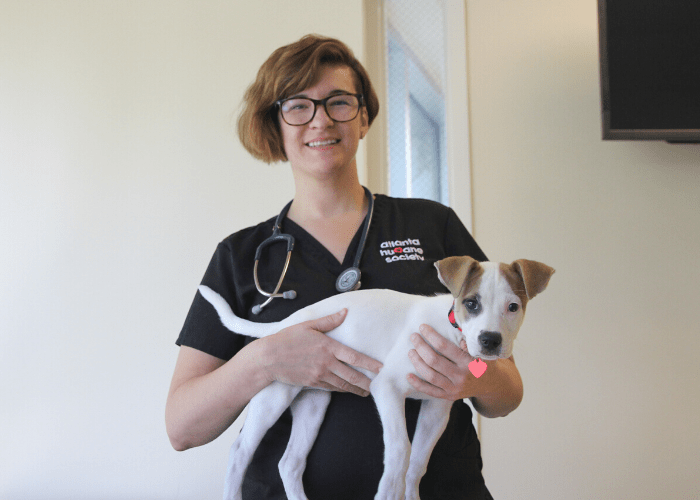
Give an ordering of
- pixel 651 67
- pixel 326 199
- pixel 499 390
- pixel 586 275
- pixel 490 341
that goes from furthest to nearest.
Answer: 1. pixel 586 275
2. pixel 651 67
3. pixel 326 199
4. pixel 499 390
5. pixel 490 341

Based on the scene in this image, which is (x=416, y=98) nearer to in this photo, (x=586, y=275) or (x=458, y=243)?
(x=586, y=275)

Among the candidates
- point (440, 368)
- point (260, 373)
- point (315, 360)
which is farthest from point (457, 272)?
point (260, 373)

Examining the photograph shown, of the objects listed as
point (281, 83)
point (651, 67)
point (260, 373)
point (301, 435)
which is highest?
point (651, 67)

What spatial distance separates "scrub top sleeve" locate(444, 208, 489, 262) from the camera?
1.18m

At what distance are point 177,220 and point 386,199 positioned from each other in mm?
1166

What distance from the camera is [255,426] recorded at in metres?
0.94

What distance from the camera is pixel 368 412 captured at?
3.22 feet

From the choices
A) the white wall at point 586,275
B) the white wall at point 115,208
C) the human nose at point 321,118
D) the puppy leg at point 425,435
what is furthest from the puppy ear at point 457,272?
the white wall at point 115,208

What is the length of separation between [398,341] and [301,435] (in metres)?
0.26

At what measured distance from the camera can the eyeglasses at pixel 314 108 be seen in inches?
45.0

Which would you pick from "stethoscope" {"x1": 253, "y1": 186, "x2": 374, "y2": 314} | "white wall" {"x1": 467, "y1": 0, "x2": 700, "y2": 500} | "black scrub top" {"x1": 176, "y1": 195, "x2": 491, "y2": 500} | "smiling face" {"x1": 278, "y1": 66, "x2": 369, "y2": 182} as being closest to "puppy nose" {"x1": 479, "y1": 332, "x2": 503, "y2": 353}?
"black scrub top" {"x1": 176, "y1": 195, "x2": 491, "y2": 500}

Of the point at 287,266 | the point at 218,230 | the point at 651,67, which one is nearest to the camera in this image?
the point at 287,266

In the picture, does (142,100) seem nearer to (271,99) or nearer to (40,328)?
(40,328)

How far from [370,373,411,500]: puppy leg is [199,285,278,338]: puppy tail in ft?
0.86
